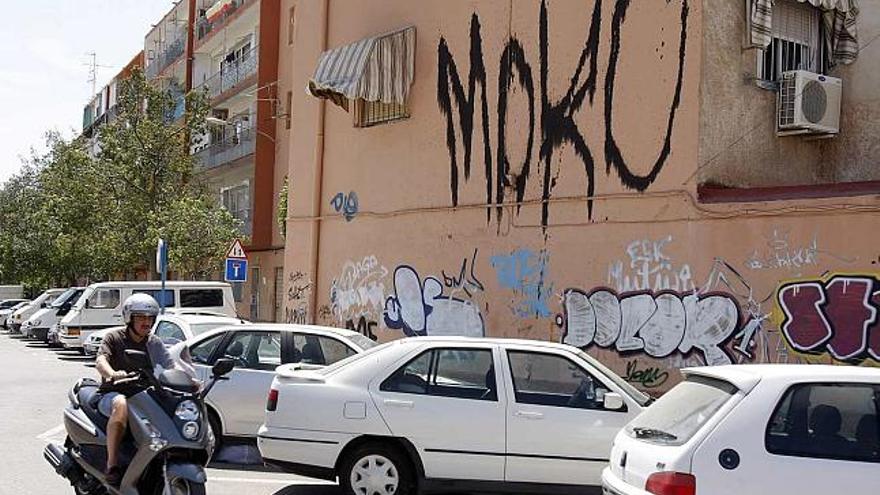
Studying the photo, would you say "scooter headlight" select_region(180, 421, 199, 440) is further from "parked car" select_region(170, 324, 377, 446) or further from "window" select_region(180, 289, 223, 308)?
"window" select_region(180, 289, 223, 308)

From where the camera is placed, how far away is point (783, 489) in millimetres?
5207

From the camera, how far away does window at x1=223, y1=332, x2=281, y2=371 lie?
10.6 metres

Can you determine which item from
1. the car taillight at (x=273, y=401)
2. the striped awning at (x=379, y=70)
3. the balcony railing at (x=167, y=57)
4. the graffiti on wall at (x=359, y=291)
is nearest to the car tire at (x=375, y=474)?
the car taillight at (x=273, y=401)

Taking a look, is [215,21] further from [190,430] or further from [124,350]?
[190,430]

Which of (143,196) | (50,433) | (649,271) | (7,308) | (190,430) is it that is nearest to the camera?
(190,430)

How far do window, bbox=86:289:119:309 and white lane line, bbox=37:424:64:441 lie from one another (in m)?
13.2

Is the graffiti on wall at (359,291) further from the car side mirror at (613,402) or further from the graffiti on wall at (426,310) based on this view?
the car side mirror at (613,402)

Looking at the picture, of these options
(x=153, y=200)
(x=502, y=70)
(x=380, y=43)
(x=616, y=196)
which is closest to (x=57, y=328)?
(x=153, y=200)

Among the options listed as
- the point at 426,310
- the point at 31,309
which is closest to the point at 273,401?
the point at 426,310

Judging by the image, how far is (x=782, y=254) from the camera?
12.1 meters

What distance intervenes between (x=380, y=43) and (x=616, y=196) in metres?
6.39

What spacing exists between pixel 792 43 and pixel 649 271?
13.6 ft

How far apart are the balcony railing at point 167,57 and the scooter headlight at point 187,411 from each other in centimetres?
4111

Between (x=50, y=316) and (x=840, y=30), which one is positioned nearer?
(x=840, y=30)
